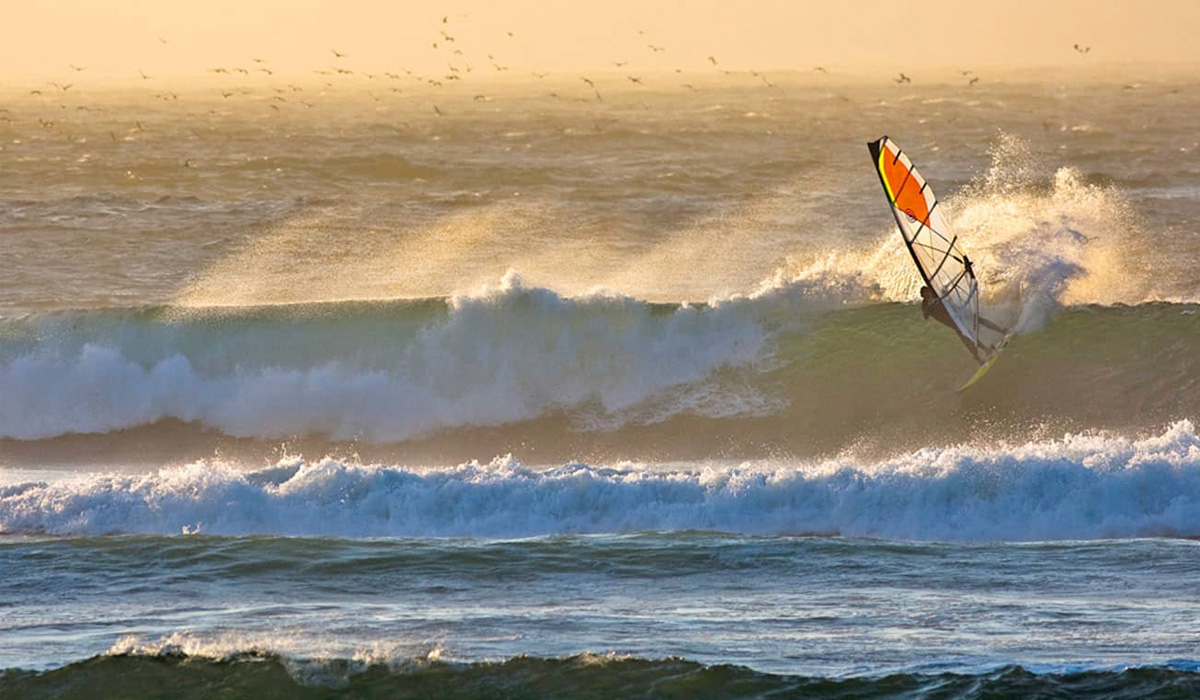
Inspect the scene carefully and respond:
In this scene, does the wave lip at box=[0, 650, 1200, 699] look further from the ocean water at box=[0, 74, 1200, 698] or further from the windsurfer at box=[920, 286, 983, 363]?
the windsurfer at box=[920, 286, 983, 363]

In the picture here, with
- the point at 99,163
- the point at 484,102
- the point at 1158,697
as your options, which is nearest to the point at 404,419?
the point at 1158,697

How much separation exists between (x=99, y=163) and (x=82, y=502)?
1145 inches

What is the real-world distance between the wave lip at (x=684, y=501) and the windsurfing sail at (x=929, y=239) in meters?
2.54

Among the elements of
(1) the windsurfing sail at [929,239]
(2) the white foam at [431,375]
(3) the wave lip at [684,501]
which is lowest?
(3) the wave lip at [684,501]

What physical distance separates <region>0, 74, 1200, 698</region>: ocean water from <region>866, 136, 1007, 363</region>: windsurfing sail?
129 centimetres

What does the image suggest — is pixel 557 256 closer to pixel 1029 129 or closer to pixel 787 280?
pixel 787 280

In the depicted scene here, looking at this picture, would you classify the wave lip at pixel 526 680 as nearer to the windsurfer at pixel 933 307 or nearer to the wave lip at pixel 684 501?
the wave lip at pixel 684 501

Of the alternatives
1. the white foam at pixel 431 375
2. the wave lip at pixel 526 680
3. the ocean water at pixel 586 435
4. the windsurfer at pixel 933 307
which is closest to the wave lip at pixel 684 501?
the ocean water at pixel 586 435

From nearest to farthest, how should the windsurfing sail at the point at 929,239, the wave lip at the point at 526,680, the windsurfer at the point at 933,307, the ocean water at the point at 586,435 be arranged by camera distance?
the wave lip at the point at 526,680, the ocean water at the point at 586,435, the windsurfing sail at the point at 929,239, the windsurfer at the point at 933,307

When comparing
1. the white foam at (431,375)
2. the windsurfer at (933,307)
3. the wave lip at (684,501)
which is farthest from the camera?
the white foam at (431,375)

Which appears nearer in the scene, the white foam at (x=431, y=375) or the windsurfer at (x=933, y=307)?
the windsurfer at (x=933, y=307)

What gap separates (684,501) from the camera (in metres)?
12.9

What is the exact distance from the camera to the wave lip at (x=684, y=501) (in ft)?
41.0

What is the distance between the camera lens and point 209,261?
89.4 ft
